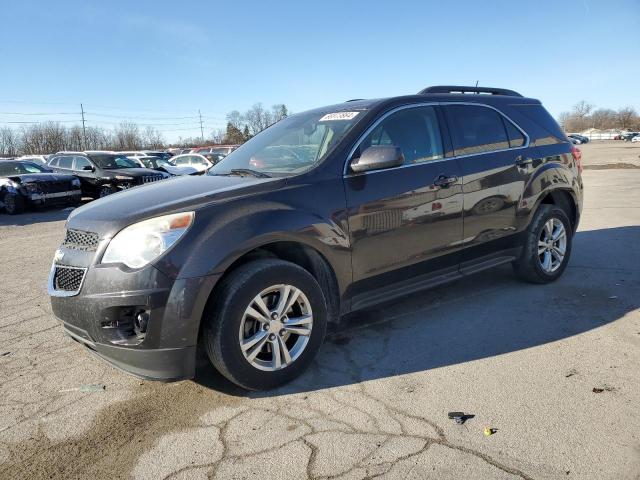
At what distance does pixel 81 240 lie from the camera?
3051 millimetres

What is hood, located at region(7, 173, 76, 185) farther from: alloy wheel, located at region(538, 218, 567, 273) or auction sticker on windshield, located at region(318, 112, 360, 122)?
alloy wheel, located at region(538, 218, 567, 273)

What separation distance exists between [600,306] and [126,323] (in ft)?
13.1

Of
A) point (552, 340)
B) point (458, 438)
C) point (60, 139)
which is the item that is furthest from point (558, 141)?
point (60, 139)

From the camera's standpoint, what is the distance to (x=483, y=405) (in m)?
2.84

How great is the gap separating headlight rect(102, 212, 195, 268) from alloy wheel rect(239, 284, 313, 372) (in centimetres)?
61

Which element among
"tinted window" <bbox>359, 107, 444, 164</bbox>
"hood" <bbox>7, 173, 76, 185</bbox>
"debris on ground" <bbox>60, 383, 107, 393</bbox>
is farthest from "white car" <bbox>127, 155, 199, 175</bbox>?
"debris on ground" <bbox>60, 383, 107, 393</bbox>

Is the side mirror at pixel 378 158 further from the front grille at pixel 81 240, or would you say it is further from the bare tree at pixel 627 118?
the bare tree at pixel 627 118

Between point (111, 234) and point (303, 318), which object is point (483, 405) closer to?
point (303, 318)

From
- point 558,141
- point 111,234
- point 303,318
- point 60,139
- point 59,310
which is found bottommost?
point 303,318

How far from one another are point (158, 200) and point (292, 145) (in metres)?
1.28

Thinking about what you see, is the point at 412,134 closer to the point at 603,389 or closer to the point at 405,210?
the point at 405,210

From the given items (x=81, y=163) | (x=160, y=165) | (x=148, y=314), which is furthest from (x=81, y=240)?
(x=160, y=165)

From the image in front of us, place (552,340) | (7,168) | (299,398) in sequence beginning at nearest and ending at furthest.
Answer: (299,398) → (552,340) → (7,168)

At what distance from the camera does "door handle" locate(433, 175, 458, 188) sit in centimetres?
391
